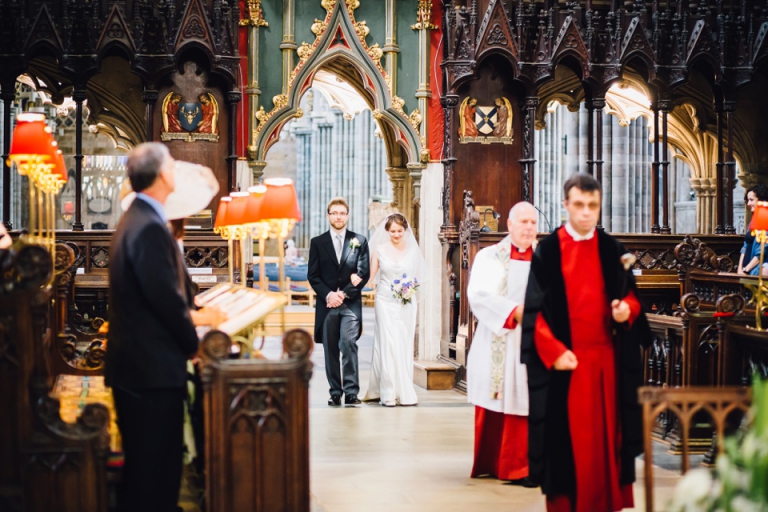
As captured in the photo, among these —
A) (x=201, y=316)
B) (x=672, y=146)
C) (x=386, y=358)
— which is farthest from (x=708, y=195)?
(x=201, y=316)

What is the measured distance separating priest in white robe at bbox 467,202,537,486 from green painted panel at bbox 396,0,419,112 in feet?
20.0

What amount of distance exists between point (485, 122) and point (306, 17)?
→ 2469 mm

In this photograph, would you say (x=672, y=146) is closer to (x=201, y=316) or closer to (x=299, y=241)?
(x=201, y=316)

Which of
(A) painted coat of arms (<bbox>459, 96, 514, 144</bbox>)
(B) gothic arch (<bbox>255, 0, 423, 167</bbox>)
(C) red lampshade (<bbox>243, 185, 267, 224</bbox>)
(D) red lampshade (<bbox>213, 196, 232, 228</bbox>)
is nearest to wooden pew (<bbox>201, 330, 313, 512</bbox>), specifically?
(C) red lampshade (<bbox>243, 185, 267, 224</bbox>)

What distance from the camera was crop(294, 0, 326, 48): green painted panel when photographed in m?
12.1

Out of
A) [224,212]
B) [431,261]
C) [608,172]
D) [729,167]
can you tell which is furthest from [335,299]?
[608,172]

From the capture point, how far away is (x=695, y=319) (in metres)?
7.58

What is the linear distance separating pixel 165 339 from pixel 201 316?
59 centimetres

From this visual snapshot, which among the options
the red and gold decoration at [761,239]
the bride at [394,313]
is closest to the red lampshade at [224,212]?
the bride at [394,313]

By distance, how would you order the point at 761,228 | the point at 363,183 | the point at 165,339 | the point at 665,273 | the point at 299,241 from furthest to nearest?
the point at 299,241
the point at 363,183
the point at 665,273
the point at 761,228
the point at 165,339

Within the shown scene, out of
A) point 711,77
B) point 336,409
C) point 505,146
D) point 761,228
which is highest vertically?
point 711,77

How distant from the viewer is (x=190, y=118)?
38.9 feet

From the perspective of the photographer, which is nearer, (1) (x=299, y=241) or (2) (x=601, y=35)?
(2) (x=601, y=35)

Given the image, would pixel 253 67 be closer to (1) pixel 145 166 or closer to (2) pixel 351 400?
(2) pixel 351 400
